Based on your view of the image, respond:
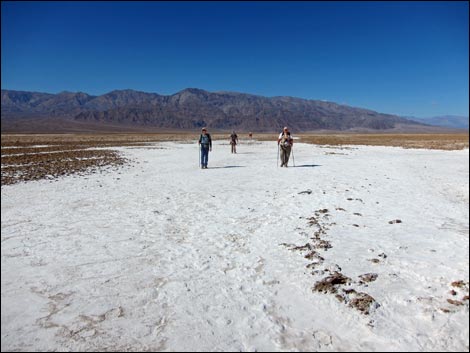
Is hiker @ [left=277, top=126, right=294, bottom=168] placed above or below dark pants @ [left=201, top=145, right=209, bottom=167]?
above

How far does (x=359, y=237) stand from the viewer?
716 centimetres

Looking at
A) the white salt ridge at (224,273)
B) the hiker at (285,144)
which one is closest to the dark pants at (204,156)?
the hiker at (285,144)

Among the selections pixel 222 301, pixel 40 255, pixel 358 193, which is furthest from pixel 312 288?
pixel 358 193

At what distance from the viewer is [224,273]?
5.71m

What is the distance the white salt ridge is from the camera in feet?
13.4

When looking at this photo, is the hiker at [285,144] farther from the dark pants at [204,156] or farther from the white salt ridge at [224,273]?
the white salt ridge at [224,273]

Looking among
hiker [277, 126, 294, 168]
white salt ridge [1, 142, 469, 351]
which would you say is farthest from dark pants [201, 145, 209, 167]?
white salt ridge [1, 142, 469, 351]

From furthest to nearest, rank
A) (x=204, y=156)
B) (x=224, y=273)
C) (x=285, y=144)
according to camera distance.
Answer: (x=204, y=156)
(x=285, y=144)
(x=224, y=273)

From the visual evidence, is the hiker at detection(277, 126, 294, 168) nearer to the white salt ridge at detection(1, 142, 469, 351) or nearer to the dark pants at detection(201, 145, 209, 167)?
the dark pants at detection(201, 145, 209, 167)

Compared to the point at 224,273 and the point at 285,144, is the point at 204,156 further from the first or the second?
the point at 224,273

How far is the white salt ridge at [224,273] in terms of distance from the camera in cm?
409

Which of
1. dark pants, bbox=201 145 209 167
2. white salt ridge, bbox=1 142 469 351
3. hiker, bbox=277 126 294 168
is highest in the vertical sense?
hiker, bbox=277 126 294 168

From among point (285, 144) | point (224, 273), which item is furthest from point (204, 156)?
point (224, 273)

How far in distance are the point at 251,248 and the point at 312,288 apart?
1.82 metres
